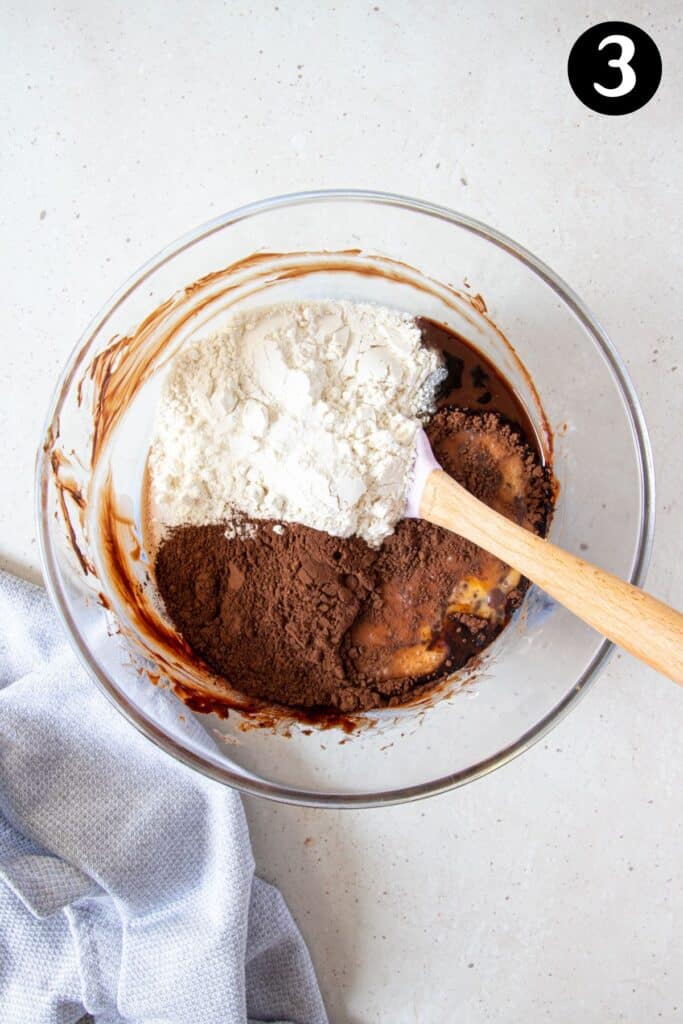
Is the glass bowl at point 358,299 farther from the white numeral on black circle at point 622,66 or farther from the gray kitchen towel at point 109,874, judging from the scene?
the white numeral on black circle at point 622,66

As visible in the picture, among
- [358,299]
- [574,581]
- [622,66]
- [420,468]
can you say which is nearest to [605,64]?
[622,66]

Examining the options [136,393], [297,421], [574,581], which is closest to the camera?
[574,581]

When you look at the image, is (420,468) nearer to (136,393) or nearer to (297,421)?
(297,421)

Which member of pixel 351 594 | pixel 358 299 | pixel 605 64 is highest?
pixel 605 64

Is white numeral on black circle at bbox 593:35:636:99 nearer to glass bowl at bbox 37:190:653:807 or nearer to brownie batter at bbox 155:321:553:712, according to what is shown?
glass bowl at bbox 37:190:653:807

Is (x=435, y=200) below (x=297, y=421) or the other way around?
the other way around

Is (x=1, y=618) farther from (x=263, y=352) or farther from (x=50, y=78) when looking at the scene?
(x=50, y=78)
